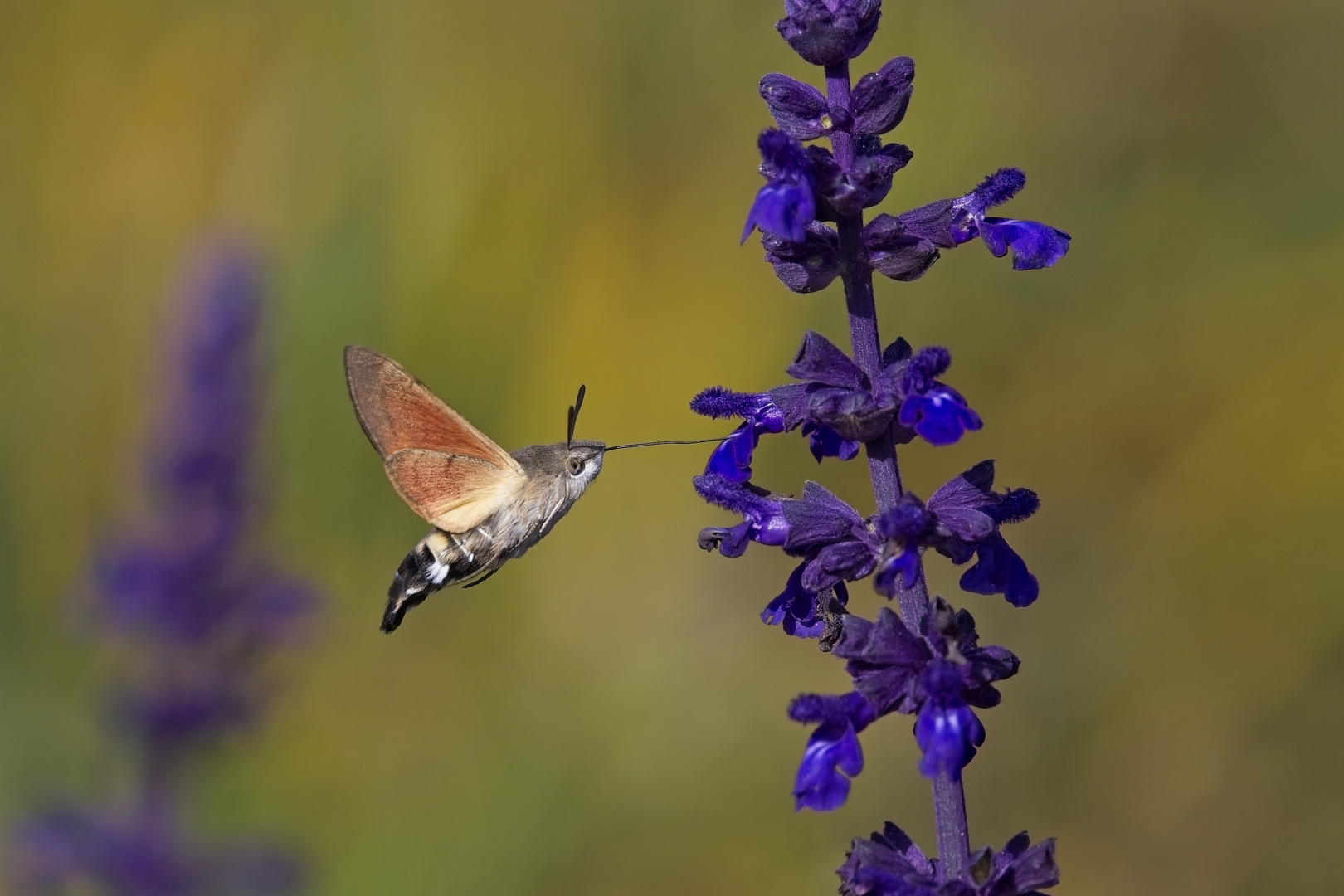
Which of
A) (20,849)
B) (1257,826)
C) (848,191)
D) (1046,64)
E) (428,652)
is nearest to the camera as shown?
(848,191)

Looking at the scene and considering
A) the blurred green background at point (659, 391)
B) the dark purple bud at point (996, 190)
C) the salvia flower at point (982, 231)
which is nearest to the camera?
the salvia flower at point (982, 231)

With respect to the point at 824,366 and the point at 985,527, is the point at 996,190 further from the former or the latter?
the point at 985,527

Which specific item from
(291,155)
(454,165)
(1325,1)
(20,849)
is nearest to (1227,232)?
(1325,1)

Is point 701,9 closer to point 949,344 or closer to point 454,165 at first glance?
point 454,165

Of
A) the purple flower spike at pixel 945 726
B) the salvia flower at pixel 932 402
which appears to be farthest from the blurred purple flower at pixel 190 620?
the purple flower spike at pixel 945 726

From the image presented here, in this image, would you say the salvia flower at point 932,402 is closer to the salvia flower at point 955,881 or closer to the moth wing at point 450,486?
the salvia flower at point 955,881

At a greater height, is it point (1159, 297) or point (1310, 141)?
point (1310, 141)
